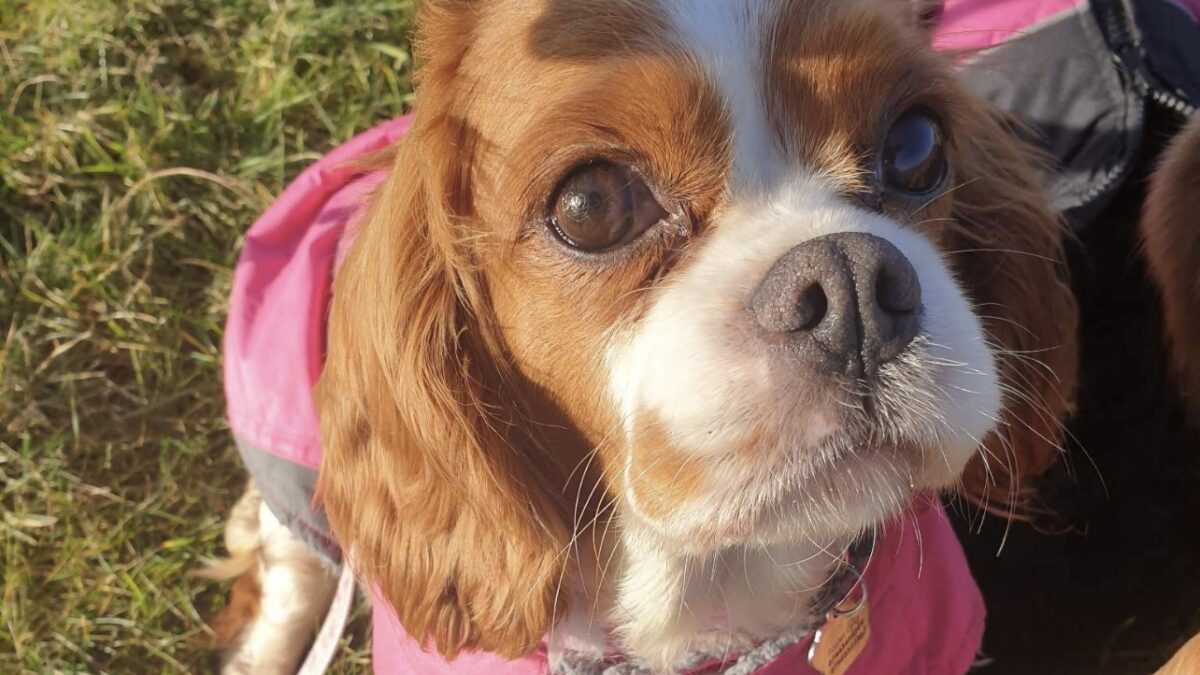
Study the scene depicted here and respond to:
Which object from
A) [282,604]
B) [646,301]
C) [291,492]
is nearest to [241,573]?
[282,604]

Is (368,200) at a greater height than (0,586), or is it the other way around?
(368,200)

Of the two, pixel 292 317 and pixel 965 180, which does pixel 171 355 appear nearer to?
pixel 292 317

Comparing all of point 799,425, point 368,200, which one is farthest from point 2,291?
point 799,425

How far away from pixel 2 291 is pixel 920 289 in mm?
2435

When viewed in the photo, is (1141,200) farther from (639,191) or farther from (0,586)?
(0,586)

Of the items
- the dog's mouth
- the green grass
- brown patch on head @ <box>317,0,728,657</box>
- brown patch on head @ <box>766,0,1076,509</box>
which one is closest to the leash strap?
the green grass

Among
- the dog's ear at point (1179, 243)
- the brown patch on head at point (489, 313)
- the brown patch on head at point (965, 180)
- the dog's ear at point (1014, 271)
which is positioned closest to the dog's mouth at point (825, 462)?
the brown patch on head at point (489, 313)

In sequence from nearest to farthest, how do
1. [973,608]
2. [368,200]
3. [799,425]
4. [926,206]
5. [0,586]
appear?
[799,425] → [926,206] → [368,200] → [973,608] → [0,586]

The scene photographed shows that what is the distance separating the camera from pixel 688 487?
1.37 m

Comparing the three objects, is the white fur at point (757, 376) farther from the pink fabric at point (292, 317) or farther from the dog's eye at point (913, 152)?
the pink fabric at point (292, 317)

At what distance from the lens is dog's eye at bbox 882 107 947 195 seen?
61.0 inches

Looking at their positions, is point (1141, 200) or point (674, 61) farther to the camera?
point (1141, 200)

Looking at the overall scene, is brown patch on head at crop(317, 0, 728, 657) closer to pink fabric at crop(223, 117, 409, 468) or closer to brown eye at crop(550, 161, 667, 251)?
brown eye at crop(550, 161, 667, 251)

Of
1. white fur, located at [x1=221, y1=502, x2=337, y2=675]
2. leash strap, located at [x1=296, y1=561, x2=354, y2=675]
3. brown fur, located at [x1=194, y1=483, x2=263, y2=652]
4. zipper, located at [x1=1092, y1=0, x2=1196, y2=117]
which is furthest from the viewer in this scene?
brown fur, located at [x1=194, y1=483, x2=263, y2=652]
